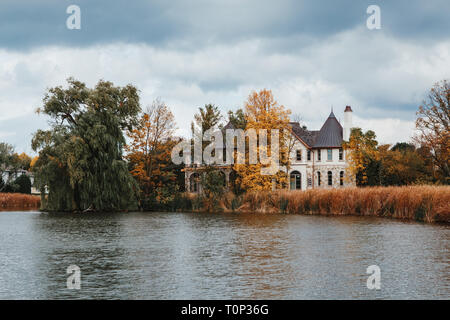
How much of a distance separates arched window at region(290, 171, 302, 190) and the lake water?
1454 inches

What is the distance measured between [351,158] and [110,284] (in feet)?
159

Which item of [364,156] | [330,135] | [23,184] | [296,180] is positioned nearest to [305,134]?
[330,135]

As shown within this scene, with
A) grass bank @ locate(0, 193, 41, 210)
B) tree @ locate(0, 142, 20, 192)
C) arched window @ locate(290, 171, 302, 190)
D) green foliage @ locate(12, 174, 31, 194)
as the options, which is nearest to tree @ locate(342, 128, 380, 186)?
arched window @ locate(290, 171, 302, 190)

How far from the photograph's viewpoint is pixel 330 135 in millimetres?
65625

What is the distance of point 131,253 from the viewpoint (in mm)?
18203

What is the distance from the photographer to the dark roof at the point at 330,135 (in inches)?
2552

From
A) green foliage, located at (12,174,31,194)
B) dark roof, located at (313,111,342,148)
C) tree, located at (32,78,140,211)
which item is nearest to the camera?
tree, located at (32,78,140,211)

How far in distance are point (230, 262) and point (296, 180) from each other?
4929 centimetres

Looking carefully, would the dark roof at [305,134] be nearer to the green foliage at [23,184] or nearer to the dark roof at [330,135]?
the dark roof at [330,135]

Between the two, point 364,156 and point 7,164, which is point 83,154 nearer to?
point 364,156

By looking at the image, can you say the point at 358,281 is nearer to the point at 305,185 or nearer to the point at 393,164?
the point at 393,164

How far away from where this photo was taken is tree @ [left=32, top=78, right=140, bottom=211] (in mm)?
42156

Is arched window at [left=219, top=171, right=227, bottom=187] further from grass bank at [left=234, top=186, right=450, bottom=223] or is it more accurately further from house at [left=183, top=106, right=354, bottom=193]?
house at [left=183, top=106, right=354, bottom=193]
